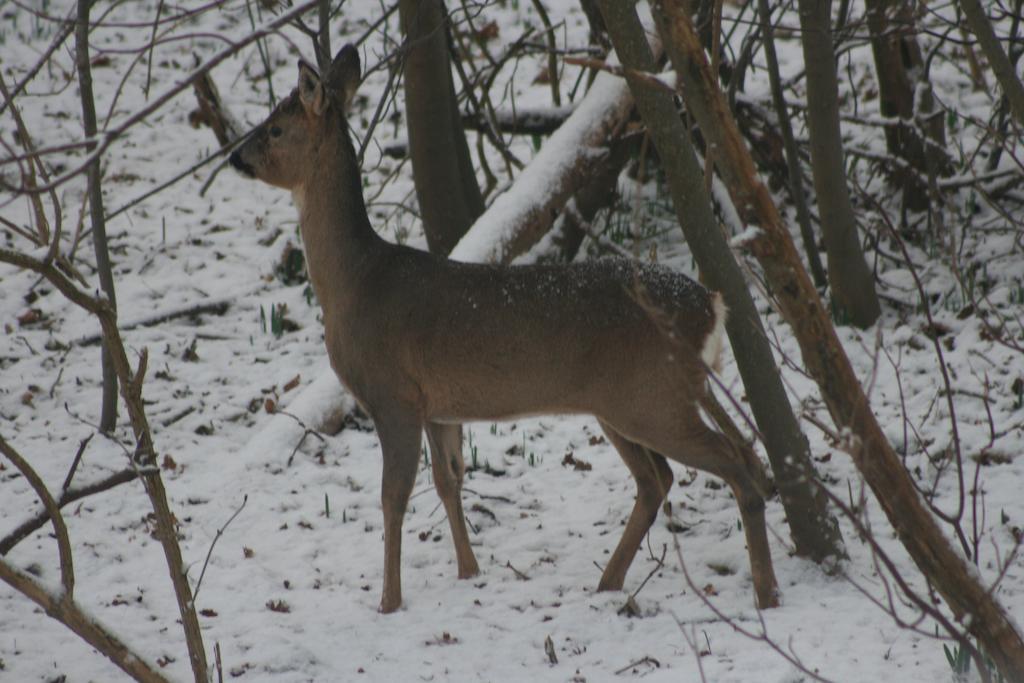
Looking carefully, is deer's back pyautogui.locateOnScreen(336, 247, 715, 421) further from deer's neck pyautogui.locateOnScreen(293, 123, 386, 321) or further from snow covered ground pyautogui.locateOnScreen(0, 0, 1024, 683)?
snow covered ground pyautogui.locateOnScreen(0, 0, 1024, 683)

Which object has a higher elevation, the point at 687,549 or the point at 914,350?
the point at 914,350

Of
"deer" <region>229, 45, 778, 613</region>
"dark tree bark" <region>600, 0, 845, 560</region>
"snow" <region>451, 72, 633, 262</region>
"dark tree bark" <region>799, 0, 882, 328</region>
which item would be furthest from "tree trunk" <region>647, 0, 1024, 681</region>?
"snow" <region>451, 72, 633, 262</region>

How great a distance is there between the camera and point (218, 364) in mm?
7242

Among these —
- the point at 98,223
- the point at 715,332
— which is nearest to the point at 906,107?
the point at 715,332

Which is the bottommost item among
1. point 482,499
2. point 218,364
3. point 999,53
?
point 482,499

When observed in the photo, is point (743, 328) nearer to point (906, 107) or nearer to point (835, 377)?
point (835, 377)

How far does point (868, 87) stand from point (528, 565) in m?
6.18

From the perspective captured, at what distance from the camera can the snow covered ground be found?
418cm

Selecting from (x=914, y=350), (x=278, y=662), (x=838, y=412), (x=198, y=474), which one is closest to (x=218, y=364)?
(x=198, y=474)

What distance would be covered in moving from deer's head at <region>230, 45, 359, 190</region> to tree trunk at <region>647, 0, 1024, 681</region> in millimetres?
2820

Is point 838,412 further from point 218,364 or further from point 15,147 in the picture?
point 15,147

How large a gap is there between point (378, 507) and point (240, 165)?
172 cm

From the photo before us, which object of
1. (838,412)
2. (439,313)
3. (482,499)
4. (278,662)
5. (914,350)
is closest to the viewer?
(838,412)

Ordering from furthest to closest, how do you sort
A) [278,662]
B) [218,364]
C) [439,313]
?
[218,364]
[439,313]
[278,662]
